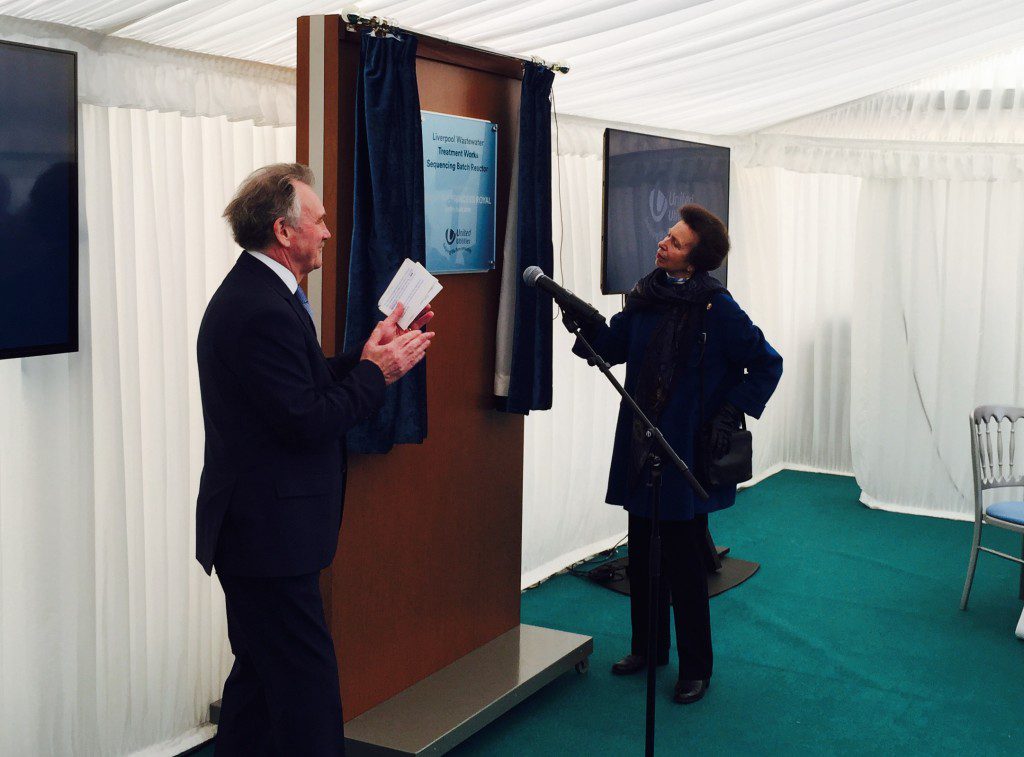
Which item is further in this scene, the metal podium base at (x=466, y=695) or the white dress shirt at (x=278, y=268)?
→ the metal podium base at (x=466, y=695)

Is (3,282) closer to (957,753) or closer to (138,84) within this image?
(138,84)

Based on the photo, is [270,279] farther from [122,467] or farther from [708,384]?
[708,384]

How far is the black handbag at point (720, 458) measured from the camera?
136 inches

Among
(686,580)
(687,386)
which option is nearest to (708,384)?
(687,386)

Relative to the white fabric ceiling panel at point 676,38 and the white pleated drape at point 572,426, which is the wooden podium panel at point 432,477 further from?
the white pleated drape at point 572,426

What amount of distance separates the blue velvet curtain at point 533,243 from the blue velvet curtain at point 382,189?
0.54 meters

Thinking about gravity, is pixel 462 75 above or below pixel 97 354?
above

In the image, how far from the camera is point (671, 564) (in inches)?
142

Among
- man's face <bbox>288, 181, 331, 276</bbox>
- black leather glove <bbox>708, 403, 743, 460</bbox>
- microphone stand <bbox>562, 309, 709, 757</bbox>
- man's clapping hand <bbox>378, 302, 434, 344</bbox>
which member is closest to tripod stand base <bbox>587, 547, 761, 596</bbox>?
black leather glove <bbox>708, 403, 743, 460</bbox>

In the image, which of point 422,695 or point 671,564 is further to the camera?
point 671,564

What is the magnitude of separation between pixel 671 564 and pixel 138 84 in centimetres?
217

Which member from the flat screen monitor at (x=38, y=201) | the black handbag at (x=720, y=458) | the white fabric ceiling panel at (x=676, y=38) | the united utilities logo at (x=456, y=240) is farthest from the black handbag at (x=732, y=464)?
the flat screen monitor at (x=38, y=201)

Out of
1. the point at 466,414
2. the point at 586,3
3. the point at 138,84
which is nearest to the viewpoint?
the point at 138,84

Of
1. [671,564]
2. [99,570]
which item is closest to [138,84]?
[99,570]
